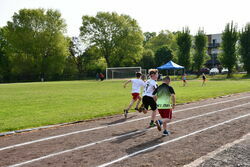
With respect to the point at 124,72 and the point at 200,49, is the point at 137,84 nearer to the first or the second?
the point at 124,72

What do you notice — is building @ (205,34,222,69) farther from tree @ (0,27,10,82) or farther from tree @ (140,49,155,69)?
tree @ (0,27,10,82)

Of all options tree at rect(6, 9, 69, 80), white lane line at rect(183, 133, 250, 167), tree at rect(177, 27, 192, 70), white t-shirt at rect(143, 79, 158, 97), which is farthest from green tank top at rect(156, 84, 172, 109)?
tree at rect(6, 9, 69, 80)

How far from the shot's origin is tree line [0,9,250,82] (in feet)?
186

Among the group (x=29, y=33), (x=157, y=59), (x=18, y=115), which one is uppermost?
(x=29, y=33)

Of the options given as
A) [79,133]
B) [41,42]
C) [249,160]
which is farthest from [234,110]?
[41,42]

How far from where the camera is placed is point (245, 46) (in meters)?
55.2

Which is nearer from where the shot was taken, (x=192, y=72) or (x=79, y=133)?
(x=79, y=133)

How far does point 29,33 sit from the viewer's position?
213 ft

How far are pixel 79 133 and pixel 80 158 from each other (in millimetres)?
2438


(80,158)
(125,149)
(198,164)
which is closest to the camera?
(198,164)

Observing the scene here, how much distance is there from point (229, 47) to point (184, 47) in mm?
10788

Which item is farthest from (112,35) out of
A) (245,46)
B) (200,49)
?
(245,46)

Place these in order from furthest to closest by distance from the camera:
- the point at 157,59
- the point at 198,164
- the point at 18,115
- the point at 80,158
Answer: the point at 157,59
the point at 18,115
the point at 80,158
the point at 198,164

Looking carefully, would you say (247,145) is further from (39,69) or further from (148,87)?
(39,69)
